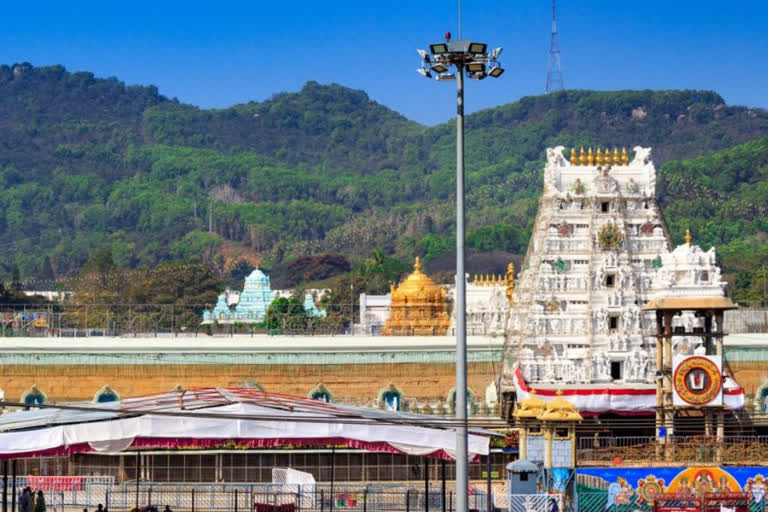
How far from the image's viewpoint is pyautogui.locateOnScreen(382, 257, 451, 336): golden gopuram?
82625mm

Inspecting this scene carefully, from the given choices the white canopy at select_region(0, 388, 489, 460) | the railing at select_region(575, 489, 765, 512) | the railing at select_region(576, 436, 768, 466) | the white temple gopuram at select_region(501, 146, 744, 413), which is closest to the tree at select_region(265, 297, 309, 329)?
the white temple gopuram at select_region(501, 146, 744, 413)

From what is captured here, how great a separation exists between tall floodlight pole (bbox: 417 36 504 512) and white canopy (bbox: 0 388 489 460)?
402 centimetres

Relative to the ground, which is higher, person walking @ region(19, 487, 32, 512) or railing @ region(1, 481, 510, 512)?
person walking @ region(19, 487, 32, 512)

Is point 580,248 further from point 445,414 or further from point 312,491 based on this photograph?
point 312,491

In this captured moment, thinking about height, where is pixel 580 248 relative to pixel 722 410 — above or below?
above

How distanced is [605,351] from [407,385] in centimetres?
743

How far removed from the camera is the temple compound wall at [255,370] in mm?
59688

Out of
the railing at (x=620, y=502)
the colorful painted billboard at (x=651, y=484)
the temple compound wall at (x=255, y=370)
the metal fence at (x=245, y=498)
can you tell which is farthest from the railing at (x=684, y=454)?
the temple compound wall at (x=255, y=370)

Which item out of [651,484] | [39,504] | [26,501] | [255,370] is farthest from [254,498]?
[255,370]

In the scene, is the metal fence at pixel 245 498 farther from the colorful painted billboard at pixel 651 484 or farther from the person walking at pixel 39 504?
the person walking at pixel 39 504

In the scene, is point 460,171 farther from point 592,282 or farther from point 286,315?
point 286,315

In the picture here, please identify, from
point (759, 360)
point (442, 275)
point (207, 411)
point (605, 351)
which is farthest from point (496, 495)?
point (442, 275)

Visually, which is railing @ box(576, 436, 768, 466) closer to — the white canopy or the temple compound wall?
the white canopy

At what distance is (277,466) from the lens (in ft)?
146
